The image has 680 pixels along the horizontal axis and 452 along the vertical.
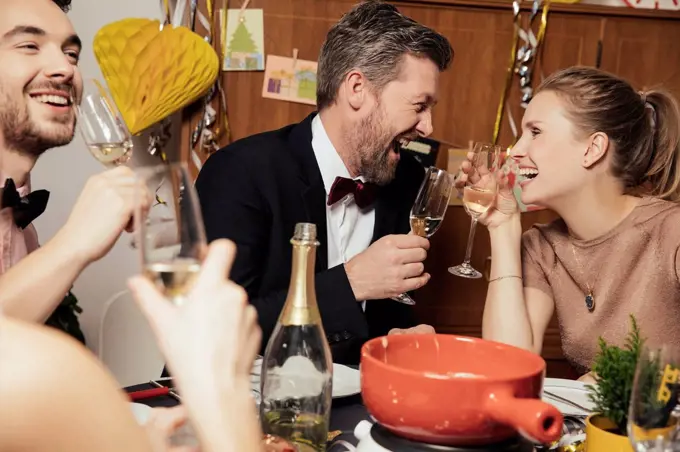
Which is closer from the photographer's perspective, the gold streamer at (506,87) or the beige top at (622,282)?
the beige top at (622,282)

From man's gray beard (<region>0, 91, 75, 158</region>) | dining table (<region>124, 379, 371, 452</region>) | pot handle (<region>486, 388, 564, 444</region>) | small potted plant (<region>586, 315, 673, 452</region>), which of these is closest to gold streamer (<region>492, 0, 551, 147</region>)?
man's gray beard (<region>0, 91, 75, 158</region>)

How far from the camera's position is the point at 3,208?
1601 millimetres

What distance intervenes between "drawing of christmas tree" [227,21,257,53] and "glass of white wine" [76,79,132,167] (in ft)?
4.30

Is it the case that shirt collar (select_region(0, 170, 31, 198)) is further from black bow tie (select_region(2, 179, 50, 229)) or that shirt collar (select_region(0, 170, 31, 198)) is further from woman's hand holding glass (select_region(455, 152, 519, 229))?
woman's hand holding glass (select_region(455, 152, 519, 229))

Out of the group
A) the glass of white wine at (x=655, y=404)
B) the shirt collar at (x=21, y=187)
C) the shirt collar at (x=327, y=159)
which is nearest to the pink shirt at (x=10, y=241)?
the shirt collar at (x=21, y=187)

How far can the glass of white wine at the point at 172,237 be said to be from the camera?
0.56m

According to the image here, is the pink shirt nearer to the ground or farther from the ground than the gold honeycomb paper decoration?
nearer to the ground

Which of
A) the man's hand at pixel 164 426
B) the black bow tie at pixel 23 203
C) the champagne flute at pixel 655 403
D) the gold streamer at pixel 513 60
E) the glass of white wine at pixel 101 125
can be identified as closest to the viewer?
the man's hand at pixel 164 426

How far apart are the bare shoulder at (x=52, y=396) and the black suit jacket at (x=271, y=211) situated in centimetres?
140

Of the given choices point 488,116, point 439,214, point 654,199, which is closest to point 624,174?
point 654,199

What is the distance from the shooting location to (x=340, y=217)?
2.29m

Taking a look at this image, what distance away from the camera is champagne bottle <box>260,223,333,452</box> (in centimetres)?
103

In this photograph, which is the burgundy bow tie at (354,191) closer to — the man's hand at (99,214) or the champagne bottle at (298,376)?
the man's hand at (99,214)

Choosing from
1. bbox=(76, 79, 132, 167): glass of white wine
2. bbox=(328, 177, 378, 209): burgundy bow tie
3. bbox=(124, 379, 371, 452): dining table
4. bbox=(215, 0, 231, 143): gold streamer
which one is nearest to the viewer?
bbox=(124, 379, 371, 452): dining table
